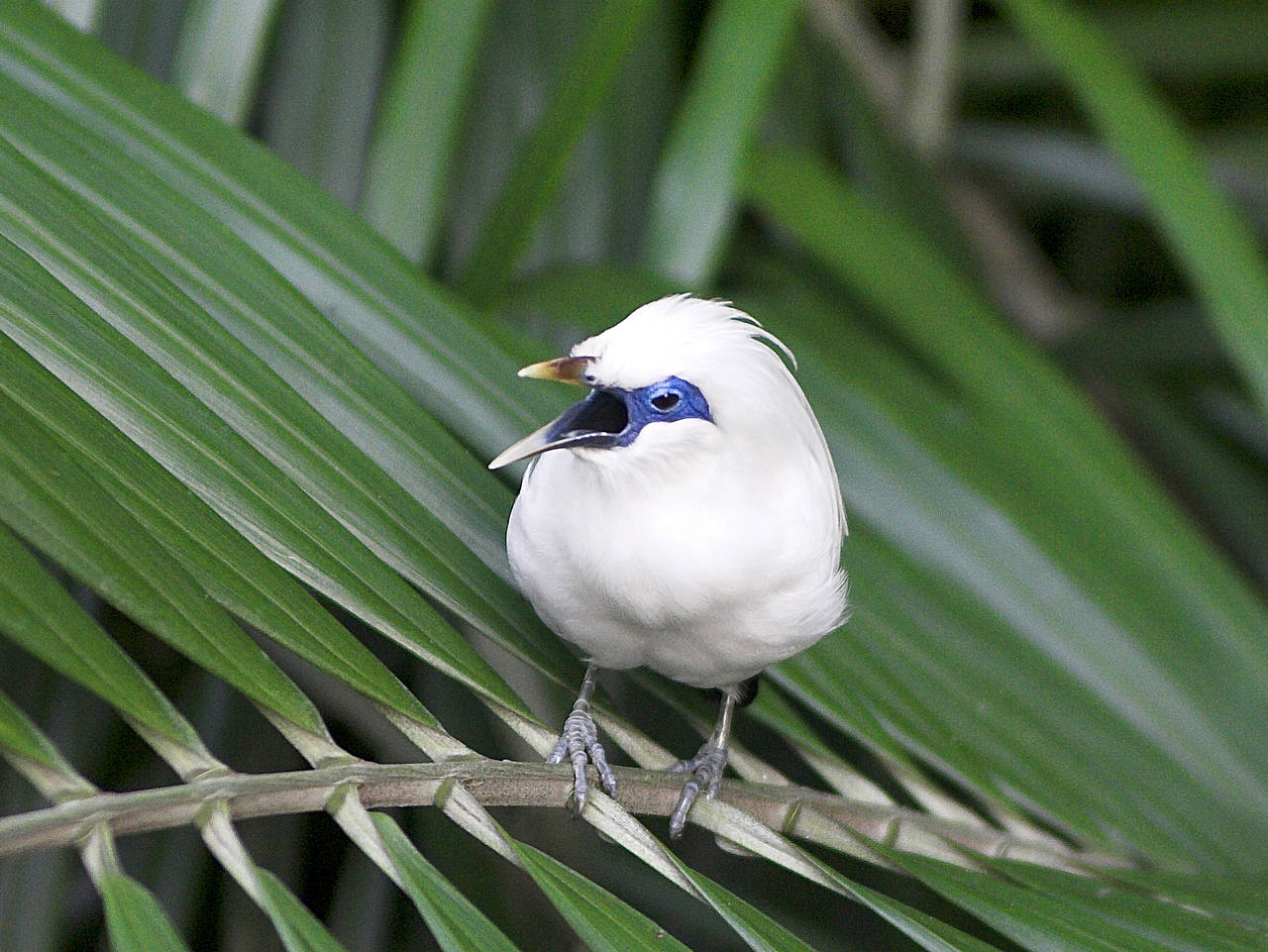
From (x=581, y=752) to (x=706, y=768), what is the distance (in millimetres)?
111

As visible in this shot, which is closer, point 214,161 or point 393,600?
point 393,600

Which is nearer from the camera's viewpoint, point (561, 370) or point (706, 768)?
point (561, 370)

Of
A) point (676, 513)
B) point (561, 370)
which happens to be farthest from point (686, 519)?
point (561, 370)

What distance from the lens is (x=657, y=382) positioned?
0.72m

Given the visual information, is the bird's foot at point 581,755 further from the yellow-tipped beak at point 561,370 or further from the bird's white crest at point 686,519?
the yellow-tipped beak at point 561,370

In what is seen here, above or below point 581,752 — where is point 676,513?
above

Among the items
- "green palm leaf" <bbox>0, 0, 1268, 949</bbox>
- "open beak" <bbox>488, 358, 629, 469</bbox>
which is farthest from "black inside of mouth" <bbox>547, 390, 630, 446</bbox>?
"green palm leaf" <bbox>0, 0, 1268, 949</bbox>

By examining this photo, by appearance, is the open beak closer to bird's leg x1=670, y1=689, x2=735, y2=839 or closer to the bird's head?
the bird's head

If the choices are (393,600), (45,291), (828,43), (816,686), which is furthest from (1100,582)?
(828,43)

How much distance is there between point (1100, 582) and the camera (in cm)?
110

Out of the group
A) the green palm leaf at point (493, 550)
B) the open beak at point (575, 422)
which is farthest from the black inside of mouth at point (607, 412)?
the green palm leaf at point (493, 550)

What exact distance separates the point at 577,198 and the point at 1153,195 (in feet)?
1.90

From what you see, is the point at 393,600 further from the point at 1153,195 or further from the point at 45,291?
the point at 1153,195

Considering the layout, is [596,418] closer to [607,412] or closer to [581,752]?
[607,412]
